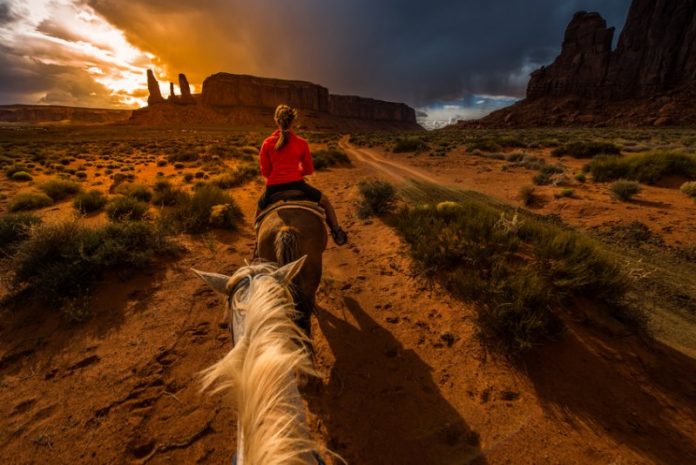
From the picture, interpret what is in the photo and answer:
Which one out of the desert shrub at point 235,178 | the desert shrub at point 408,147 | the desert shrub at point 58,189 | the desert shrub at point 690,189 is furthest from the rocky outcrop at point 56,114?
the desert shrub at point 690,189

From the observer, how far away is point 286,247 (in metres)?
2.56

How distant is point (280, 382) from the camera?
41.7 inches

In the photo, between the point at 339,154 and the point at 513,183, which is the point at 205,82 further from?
the point at 513,183

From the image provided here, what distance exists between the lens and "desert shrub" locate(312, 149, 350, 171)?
14.8 m

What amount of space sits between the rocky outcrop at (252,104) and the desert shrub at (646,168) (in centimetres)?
8478

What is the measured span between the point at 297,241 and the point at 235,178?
9.83 metres

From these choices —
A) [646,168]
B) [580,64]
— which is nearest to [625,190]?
[646,168]

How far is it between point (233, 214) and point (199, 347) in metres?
4.39

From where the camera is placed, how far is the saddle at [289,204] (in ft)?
11.2

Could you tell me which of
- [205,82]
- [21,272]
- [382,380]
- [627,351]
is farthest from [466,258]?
[205,82]

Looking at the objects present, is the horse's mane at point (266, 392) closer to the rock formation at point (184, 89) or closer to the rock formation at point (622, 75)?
the rock formation at point (622, 75)

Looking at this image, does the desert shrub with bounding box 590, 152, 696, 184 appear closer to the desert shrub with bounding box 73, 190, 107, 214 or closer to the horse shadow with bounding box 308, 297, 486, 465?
the horse shadow with bounding box 308, 297, 486, 465

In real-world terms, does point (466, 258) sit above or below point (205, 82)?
below

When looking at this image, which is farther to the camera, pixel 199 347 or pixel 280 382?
pixel 199 347
